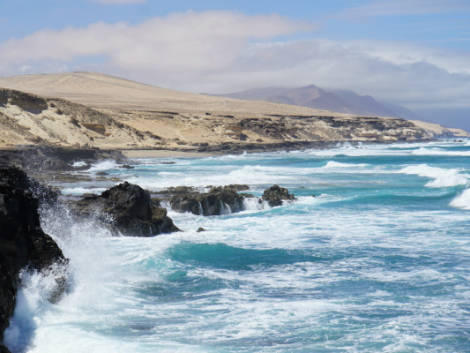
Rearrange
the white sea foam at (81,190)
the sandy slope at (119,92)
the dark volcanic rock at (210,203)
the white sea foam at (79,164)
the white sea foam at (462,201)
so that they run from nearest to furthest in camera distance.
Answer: the dark volcanic rock at (210,203) → the white sea foam at (462,201) → the white sea foam at (81,190) → the white sea foam at (79,164) → the sandy slope at (119,92)

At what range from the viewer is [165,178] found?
38.0m

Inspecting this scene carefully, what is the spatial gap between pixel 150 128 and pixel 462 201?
61463 mm

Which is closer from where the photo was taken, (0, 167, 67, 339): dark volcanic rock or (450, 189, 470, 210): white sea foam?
(0, 167, 67, 339): dark volcanic rock

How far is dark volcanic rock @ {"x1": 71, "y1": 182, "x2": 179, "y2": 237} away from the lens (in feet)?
57.5

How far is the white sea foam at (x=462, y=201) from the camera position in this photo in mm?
25552

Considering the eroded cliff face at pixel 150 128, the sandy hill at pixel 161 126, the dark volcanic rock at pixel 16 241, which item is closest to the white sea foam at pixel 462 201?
the dark volcanic rock at pixel 16 241

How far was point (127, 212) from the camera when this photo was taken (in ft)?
58.2

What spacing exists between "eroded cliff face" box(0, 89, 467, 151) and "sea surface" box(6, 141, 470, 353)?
1193 inches

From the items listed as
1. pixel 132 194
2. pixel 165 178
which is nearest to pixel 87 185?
pixel 165 178

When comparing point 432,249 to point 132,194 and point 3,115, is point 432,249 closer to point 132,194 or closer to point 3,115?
point 132,194

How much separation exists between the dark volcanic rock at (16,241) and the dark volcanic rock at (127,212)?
5812 mm

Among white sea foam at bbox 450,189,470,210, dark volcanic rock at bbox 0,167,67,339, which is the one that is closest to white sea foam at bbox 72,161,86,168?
white sea foam at bbox 450,189,470,210

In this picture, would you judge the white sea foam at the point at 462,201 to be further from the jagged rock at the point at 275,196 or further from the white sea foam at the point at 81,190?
the white sea foam at the point at 81,190

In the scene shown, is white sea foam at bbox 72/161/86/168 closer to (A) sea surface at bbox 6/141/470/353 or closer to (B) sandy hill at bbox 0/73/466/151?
(B) sandy hill at bbox 0/73/466/151
